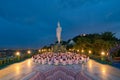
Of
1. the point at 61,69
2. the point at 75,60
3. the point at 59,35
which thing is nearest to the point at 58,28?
the point at 59,35

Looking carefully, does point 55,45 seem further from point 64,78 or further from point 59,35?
point 64,78

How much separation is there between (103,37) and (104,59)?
20128 mm

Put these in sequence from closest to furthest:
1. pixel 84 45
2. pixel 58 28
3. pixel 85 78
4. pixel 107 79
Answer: pixel 85 78 < pixel 107 79 < pixel 58 28 < pixel 84 45

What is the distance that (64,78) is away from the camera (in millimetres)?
4195

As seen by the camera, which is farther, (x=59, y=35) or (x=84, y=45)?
(x=84, y=45)

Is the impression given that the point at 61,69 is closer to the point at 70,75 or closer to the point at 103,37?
the point at 70,75

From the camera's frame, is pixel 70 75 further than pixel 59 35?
No

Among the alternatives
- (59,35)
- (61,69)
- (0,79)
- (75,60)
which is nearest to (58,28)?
(59,35)

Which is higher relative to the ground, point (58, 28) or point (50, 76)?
point (58, 28)

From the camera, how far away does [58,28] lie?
4303 cm

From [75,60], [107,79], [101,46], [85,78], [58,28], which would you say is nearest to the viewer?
[85,78]

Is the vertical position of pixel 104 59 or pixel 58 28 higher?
pixel 58 28

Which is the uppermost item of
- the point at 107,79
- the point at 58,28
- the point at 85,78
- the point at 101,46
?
the point at 58,28

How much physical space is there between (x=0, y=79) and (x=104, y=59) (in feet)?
46.9
